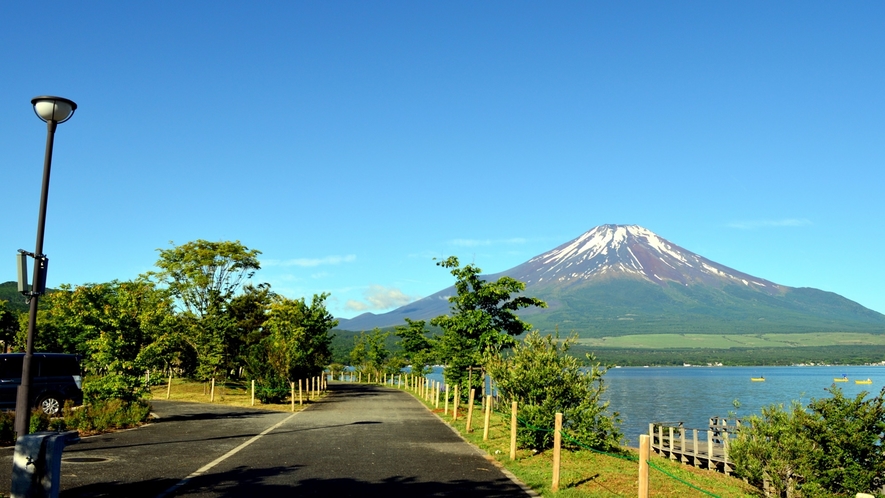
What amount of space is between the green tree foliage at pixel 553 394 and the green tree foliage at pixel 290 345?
21.0 m

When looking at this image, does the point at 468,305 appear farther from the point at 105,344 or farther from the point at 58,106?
the point at 58,106

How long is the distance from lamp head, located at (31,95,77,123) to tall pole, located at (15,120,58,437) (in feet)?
0.41

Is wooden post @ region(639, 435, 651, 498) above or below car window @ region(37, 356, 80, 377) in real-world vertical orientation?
below

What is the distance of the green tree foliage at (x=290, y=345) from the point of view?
1444 inches

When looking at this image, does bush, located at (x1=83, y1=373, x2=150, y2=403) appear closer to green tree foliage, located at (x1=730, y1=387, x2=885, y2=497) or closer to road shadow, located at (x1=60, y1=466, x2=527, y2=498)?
road shadow, located at (x1=60, y1=466, x2=527, y2=498)

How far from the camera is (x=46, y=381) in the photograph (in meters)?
22.7

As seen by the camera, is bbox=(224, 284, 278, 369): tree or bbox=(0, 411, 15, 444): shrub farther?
bbox=(224, 284, 278, 369): tree

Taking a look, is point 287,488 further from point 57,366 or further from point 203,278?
point 203,278

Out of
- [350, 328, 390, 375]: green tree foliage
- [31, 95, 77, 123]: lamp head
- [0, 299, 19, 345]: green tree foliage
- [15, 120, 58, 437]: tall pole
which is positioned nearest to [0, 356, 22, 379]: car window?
[15, 120, 58, 437]: tall pole

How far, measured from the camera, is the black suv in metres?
22.4

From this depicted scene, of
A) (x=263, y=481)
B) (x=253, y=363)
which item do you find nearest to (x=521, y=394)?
(x=263, y=481)

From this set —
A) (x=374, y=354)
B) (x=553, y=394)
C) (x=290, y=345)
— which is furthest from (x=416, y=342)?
(x=553, y=394)

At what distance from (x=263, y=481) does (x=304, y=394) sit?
3327 cm

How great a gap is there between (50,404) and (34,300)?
1374cm
